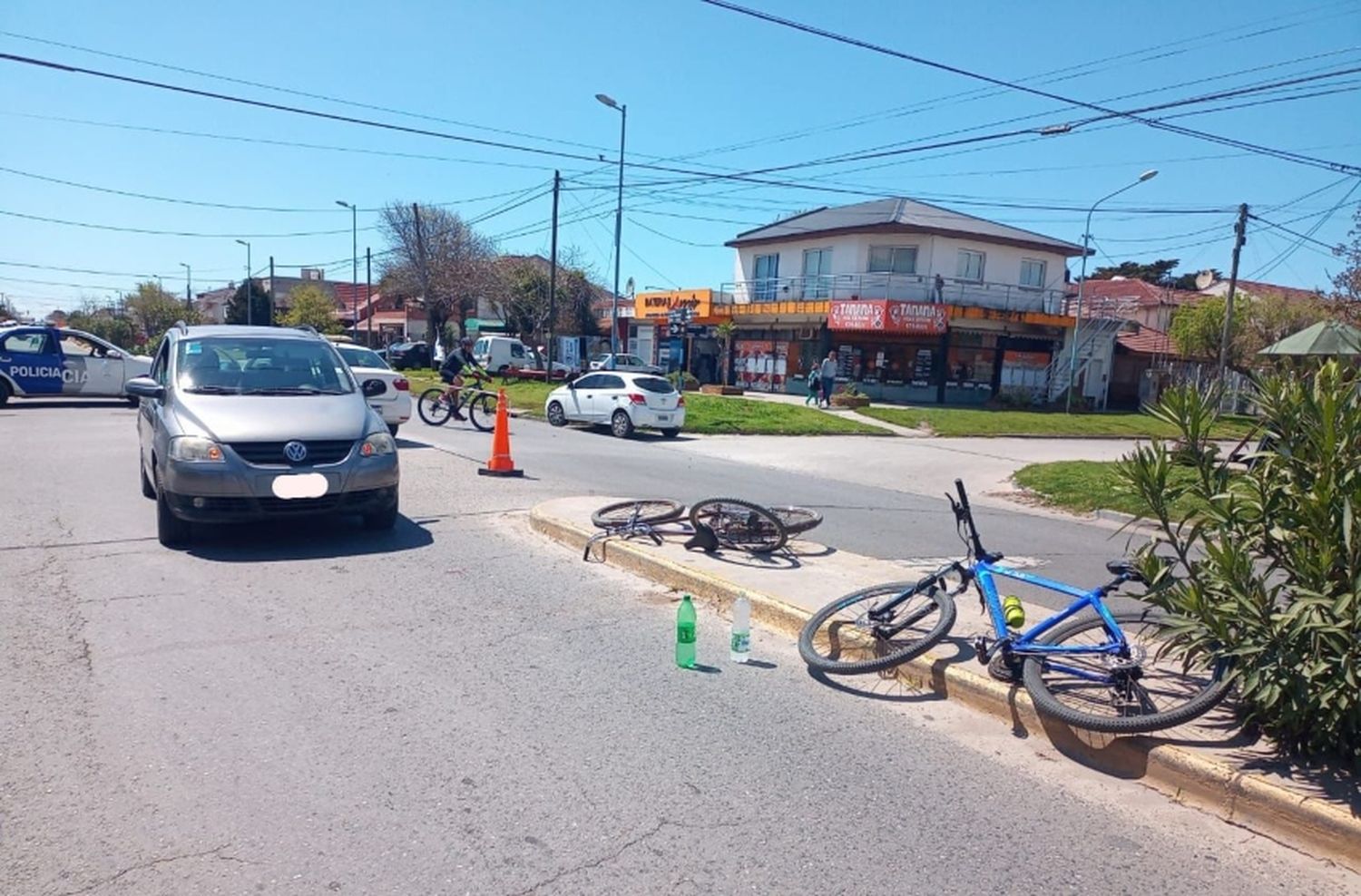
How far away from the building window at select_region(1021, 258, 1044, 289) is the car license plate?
36.3 meters

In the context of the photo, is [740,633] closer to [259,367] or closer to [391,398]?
[259,367]

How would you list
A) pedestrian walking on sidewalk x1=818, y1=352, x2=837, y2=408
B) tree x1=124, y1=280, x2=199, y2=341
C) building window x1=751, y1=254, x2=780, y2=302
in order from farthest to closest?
tree x1=124, y1=280, x2=199, y2=341, building window x1=751, y1=254, x2=780, y2=302, pedestrian walking on sidewalk x1=818, y1=352, x2=837, y2=408

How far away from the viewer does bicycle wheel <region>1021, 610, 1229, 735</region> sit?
3.87 meters

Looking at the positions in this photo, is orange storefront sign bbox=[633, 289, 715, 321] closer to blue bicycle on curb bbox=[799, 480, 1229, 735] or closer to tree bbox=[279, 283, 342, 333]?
tree bbox=[279, 283, 342, 333]

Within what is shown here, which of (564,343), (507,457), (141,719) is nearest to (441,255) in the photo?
(564,343)

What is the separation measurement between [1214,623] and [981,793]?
120 centimetres

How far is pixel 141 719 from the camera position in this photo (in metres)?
4.12

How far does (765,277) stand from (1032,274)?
11.6 meters

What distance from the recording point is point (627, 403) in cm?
2005

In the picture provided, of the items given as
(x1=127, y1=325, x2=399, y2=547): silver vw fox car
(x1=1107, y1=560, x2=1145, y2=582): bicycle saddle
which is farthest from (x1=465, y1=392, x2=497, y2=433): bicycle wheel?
(x1=1107, y1=560, x2=1145, y2=582): bicycle saddle

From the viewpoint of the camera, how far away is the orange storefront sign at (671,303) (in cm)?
4125

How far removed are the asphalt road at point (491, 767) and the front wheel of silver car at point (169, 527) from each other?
2.46 feet

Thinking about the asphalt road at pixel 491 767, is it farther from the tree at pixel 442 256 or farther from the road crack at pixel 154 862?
the tree at pixel 442 256

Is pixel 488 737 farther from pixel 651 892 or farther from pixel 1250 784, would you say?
pixel 1250 784
